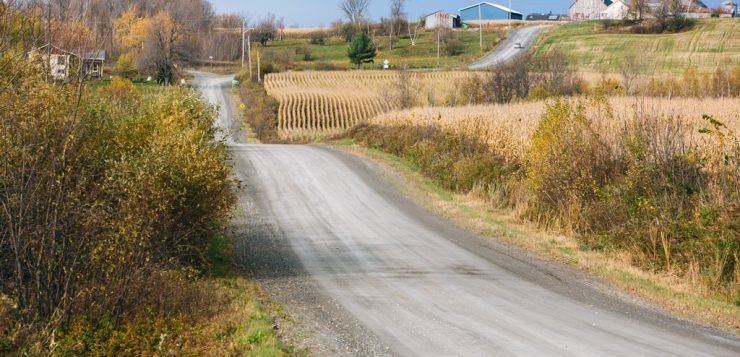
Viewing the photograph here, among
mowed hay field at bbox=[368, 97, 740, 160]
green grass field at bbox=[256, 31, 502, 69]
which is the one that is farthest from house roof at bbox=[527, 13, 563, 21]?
mowed hay field at bbox=[368, 97, 740, 160]

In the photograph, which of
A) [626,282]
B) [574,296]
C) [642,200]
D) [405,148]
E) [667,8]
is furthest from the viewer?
[667,8]

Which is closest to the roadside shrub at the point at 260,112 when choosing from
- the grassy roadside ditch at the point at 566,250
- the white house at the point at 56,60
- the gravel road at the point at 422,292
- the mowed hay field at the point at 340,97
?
the mowed hay field at the point at 340,97

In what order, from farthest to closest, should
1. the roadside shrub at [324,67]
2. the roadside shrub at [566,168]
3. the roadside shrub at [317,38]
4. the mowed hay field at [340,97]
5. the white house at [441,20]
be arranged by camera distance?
the white house at [441,20] → the roadside shrub at [317,38] → the roadside shrub at [324,67] → the mowed hay field at [340,97] → the roadside shrub at [566,168]

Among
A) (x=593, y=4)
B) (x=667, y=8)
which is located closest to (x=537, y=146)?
(x=667, y=8)

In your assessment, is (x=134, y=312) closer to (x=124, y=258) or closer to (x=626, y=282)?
(x=124, y=258)

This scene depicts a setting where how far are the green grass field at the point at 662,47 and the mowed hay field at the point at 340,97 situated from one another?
14817 millimetres

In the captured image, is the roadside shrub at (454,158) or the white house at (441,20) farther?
the white house at (441,20)

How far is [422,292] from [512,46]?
320ft

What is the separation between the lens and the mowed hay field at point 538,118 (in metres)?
20.5

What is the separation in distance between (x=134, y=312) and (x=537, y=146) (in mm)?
13435

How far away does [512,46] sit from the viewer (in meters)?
108

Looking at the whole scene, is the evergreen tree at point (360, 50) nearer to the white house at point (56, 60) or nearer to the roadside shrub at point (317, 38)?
the roadside shrub at point (317, 38)

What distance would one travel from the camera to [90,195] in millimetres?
11695

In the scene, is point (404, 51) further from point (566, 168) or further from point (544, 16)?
point (566, 168)
